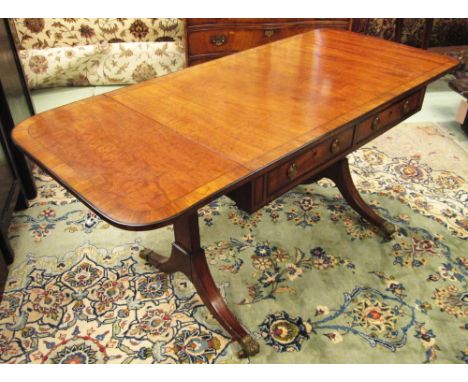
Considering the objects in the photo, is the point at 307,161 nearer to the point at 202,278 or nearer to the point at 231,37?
the point at 202,278

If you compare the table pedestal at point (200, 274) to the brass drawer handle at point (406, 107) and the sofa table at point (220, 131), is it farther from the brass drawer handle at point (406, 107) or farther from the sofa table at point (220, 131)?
the brass drawer handle at point (406, 107)

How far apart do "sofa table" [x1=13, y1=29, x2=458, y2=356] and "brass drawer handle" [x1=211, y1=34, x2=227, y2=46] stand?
1.16 metres

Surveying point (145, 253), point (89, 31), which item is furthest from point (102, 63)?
point (145, 253)

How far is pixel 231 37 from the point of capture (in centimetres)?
295

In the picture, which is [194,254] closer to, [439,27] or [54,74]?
[54,74]

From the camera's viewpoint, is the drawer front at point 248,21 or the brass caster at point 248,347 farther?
the drawer front at point 248,21

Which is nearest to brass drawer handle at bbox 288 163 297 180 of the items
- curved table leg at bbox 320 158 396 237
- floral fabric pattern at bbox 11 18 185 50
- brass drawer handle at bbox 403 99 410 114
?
brass drawer handle at bbox 403 99 410 114

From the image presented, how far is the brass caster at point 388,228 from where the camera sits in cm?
196

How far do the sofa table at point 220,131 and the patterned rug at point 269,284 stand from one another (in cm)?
15

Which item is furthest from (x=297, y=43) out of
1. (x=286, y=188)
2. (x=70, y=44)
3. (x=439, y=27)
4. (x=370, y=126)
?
(x=439, y=27)

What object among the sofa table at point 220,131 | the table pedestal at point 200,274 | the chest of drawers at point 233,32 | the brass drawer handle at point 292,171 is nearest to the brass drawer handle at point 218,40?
the chest of drawers at point 233,32

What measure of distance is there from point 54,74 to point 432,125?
262cm

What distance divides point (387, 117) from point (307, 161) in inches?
16.1

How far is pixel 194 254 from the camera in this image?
1.51 m
